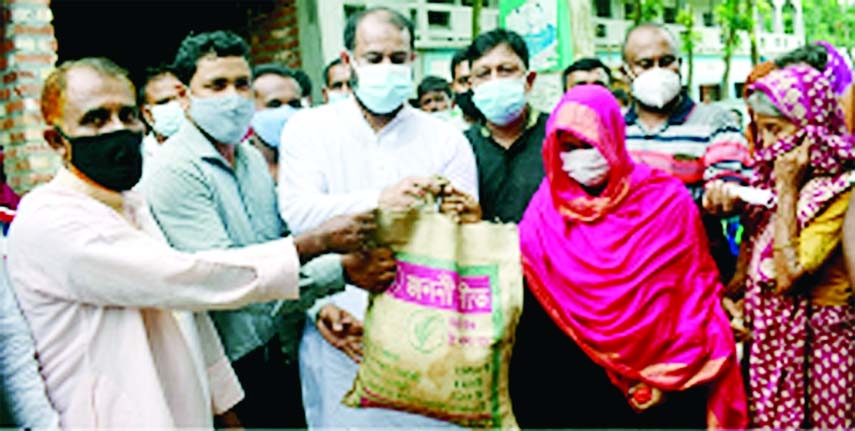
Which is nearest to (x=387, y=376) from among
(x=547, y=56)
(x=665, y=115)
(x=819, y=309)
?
(x=819, y=309)

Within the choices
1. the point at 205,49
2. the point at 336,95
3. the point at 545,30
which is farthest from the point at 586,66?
Answer: the point at 205,49

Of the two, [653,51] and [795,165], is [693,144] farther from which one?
[795,165]

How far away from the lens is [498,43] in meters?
3.08

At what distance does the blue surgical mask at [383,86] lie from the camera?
8.49 feet

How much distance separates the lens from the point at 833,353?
93.1 inches

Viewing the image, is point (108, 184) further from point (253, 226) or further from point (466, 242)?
point (466, 242)

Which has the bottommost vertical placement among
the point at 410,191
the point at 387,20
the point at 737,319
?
the point at 737,319

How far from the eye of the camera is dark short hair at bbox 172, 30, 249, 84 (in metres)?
2.66

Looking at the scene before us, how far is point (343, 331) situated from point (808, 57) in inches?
85.3

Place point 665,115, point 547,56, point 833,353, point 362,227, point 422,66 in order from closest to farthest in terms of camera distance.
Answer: point 362,227, point 833,353, point 665,115, point 547,56, point 422,66

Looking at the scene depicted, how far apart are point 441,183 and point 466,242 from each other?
18 cm

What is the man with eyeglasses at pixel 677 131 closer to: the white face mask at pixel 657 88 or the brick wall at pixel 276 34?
the white face mask at pixel 657 88

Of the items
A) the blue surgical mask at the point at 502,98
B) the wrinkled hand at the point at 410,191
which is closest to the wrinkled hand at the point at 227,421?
the wrinkled hand at the point at 410,191

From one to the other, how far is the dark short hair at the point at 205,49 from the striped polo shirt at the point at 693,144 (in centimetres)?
162
